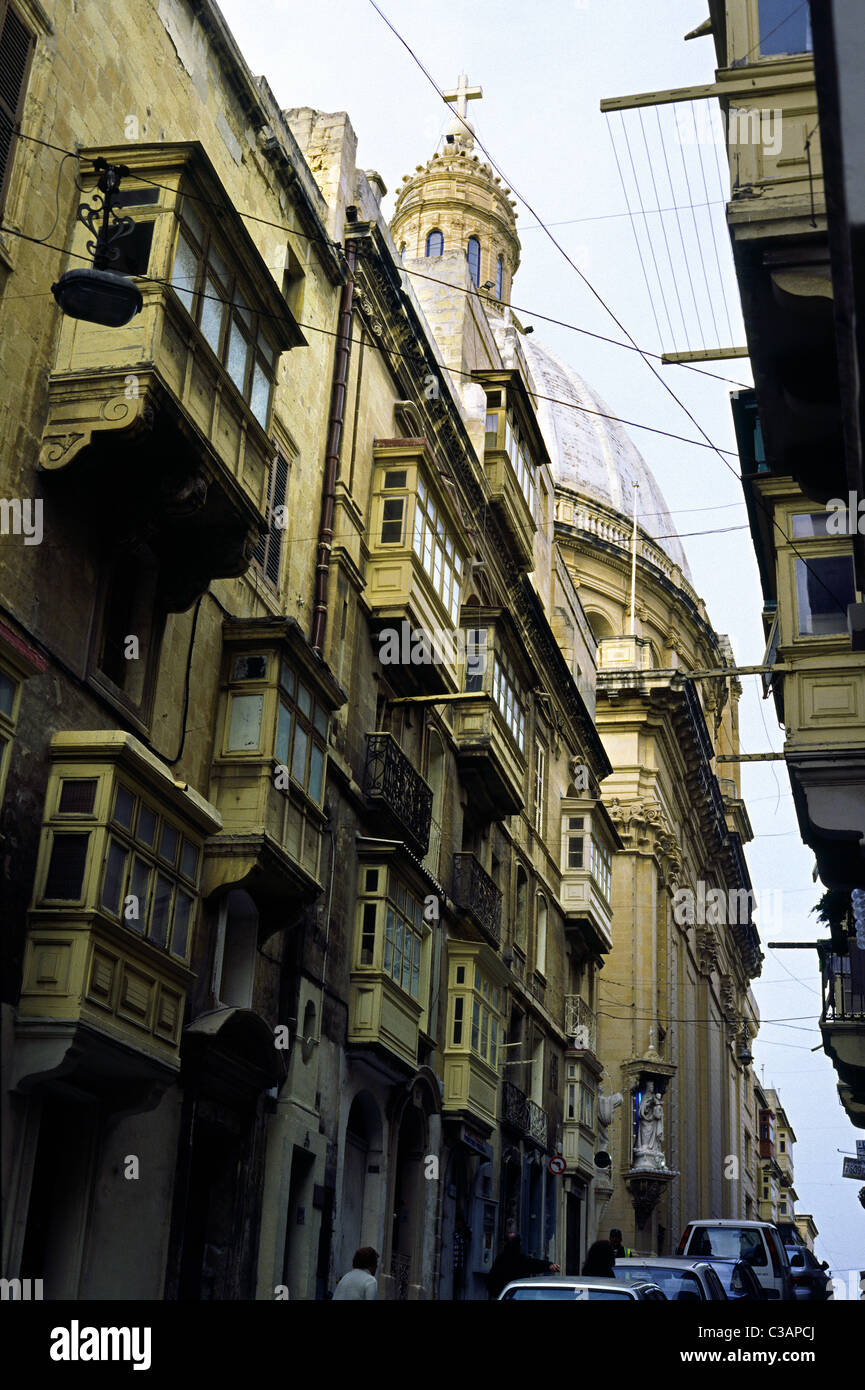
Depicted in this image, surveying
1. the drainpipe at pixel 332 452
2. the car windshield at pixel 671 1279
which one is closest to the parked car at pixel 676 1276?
the car windshield at pixel 671 1279

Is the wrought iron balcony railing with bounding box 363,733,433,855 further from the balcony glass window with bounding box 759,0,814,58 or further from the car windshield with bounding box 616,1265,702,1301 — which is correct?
the balcony glass window with bounding box 759,0,814,58

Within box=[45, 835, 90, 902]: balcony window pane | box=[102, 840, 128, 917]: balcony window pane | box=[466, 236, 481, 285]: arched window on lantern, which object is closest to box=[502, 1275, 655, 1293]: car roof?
box=[102, 840, 128, 917]: balcony window pane

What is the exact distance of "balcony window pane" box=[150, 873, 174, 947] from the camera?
583 inches

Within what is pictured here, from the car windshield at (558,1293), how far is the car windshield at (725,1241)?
16.2 metres

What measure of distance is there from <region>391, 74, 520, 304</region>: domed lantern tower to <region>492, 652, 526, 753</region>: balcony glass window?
3147cm

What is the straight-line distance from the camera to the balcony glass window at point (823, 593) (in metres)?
21.7

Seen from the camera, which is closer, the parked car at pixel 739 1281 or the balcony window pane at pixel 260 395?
the balcony window pane at pixel 260 395

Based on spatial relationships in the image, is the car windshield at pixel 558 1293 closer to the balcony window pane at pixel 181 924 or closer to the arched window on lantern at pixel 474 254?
the balcony window pane at pixel 181 924

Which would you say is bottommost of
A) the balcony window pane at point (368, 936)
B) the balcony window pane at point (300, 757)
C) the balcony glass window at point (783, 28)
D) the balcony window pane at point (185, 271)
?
the balcony window pane at point (368, 936)

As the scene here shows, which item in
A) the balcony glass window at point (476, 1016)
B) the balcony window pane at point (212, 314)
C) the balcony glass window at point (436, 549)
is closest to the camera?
the balcony window pane at point (212, 314)

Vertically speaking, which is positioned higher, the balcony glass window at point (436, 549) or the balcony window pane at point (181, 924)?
the balcony glass window at point (436, 549)
